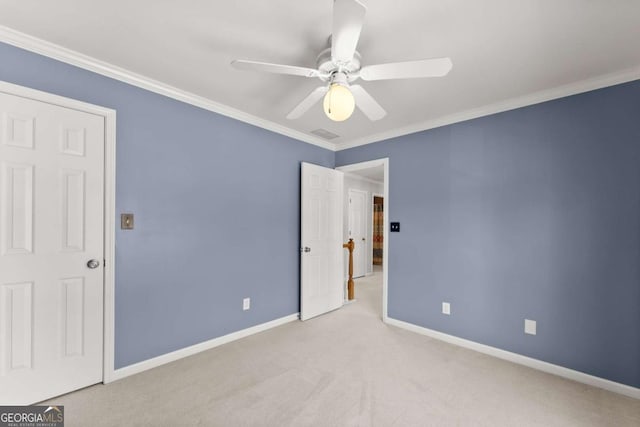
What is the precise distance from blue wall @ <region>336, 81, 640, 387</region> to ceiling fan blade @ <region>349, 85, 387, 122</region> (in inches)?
59.1

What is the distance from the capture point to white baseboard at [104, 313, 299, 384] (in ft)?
7.31

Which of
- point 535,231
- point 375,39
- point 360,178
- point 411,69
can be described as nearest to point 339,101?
point 411,69

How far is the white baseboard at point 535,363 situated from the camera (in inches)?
84.3

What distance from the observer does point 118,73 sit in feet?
7.30

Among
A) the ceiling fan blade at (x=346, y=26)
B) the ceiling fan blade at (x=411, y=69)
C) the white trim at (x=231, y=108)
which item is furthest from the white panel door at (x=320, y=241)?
the ceiling fan blade at (x=346, y=26)

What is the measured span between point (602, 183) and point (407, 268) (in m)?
1.93

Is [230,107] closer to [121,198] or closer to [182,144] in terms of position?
[182,144]

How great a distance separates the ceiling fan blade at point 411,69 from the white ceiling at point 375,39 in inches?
12.3

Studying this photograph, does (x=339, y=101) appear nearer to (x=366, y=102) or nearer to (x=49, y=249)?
(x=366, y=102)

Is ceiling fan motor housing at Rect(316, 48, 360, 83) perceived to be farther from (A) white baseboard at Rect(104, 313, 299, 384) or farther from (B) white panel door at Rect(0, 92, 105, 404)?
(A) white baseboard at Rect(104, 313, 299, 384)

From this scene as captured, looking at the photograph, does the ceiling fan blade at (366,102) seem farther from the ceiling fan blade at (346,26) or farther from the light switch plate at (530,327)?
the light switch plate at (530,327)

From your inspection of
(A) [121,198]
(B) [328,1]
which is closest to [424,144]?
(B) [328,1]

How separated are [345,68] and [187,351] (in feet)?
9.06

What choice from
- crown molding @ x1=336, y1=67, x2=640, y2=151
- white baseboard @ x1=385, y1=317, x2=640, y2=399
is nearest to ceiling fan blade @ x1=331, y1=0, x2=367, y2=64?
crown molding @ x1=336, y1=67, x2=640, y2=151
